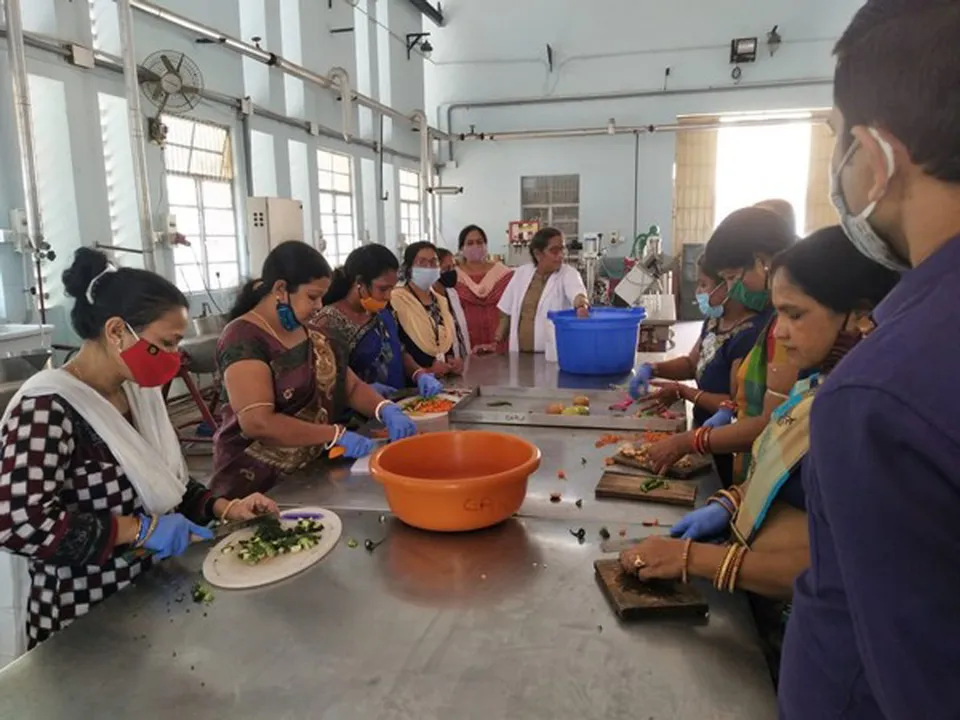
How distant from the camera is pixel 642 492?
1588mm

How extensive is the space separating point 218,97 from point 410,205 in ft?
14.2

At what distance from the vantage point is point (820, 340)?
1.15m

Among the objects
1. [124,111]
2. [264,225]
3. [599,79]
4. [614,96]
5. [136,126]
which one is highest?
[599,79]

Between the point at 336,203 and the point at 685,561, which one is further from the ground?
the point at 336,203

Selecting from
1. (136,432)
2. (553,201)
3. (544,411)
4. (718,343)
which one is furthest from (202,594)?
(553,201)

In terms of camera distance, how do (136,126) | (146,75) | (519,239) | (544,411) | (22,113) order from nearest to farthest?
(544,411)
(22,113)
(136,126)
(146,75)
(519,239)

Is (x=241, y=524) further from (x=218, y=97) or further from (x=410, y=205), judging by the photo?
(x=410, y=205)

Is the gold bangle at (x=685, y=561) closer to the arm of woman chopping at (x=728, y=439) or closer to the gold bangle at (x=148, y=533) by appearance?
the arm of woman chopping at (x=728, y=439)

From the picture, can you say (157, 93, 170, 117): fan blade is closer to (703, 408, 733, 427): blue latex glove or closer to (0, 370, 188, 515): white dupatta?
(0, 370, 188, 515): white dupatta

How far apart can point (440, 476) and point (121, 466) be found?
693 mm

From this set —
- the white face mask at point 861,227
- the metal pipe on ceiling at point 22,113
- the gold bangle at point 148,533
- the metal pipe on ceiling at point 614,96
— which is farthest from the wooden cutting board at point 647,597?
the metal pipe on ceiling at point 614,96

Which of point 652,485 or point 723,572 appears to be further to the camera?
point 652,485

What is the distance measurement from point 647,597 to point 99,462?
1129mm

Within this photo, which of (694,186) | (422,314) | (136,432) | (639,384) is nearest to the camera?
(136,432)
